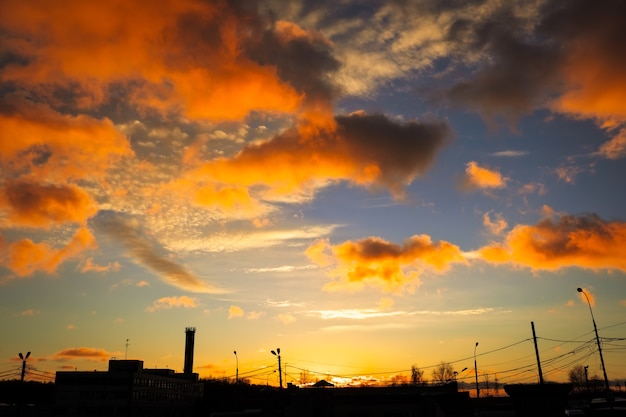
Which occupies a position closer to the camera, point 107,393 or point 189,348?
point 107,393

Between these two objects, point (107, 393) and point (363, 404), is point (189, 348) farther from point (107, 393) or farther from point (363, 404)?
point (363, 404)

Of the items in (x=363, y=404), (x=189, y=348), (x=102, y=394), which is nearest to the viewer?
(x=363, y=404)

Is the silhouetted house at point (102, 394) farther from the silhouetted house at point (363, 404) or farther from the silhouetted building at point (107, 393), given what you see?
the silhouetted house at point (363, 404)

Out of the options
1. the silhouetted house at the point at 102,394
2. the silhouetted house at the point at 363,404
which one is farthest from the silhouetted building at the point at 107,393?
the silhouetted house at the point at 363,404

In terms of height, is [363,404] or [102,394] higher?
[102,394]

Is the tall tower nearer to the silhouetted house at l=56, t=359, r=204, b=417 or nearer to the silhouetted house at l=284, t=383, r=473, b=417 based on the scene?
the silhouetted house at l=56, t=359, r=204, b=417

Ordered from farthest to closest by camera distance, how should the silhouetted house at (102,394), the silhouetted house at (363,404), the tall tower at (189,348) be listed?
1. the tall tower at (189,348)
2. the silhouetted house at (102,394)
3. the silhouetted house at (363,404)

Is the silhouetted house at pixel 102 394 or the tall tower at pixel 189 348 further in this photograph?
the tall tower at pixel 189 348

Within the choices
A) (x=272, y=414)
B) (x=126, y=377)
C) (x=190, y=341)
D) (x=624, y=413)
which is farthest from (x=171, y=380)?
(x=624, y=413)

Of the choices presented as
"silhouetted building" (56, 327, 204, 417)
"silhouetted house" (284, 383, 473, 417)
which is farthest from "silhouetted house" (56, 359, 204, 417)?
"silhouetted house" (284, 383, 473, 417)

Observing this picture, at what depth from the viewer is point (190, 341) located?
184 metres

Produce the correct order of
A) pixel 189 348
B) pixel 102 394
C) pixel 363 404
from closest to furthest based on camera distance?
pixel 363 404 → pixel 102 394 → pixel 189 348

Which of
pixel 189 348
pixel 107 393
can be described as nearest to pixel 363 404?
pixel 107 393

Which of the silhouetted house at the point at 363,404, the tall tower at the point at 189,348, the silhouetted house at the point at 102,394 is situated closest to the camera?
the silhouetted house at the point at 363,404
